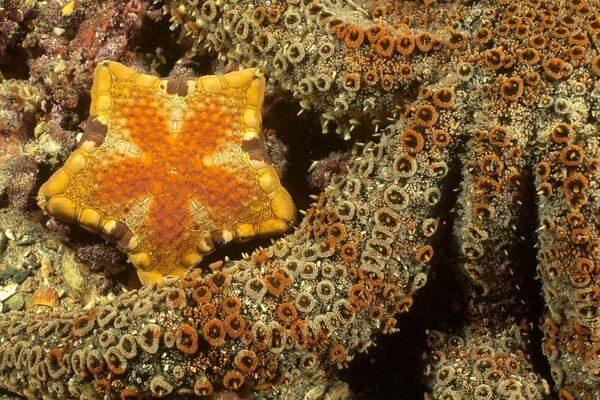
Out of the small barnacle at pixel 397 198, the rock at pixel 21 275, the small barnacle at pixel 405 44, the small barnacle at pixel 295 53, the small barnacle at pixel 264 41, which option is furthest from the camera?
the rock at pixel 21 275

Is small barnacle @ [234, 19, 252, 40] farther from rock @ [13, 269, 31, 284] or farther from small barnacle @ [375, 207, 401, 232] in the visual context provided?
rock @ [13, 269, 31, 284]

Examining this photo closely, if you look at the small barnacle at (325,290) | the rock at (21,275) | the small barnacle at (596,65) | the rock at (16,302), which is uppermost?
the small barnacle at (596,65)

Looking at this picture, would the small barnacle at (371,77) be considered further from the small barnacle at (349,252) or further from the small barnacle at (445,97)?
the small barnacle at (349,252)

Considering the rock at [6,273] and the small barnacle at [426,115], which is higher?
the small barnacle at [426,115]

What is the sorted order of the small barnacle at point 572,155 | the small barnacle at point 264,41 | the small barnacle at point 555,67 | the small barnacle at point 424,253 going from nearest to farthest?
1. the small barnacle at point 572,155
2. the small barnacle at point 555,67
3. the small barnacle at point 424,253
4. the small barnacle at point 264,41

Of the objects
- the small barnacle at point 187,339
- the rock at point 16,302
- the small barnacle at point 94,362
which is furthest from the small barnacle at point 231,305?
the rock at point 16,302

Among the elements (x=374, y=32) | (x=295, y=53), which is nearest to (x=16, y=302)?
(x=295, y=53)
